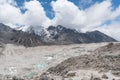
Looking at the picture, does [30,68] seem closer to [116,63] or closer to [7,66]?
[7,66]

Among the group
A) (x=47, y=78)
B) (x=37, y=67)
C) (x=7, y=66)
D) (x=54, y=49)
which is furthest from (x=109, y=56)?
(x=54, y=49)

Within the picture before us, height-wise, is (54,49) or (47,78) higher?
(54,49)

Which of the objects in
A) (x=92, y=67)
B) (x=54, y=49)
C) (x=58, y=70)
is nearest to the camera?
(x=92, y=67)

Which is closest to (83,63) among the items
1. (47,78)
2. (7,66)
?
(47,78)

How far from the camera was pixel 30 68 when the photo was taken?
69.6 m

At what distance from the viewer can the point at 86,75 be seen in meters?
43.9

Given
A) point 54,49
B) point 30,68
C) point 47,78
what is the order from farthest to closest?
1. point 54,49
2. point 30,68
3. point 47,78

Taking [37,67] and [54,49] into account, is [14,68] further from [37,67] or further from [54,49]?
[54,49]

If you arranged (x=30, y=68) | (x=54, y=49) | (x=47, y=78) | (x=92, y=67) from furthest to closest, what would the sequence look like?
(x=54, y=49) < (x=30, y=68) < (x=92, y=67) < (x=47, y=78)

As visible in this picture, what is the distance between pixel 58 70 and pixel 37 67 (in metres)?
18.6

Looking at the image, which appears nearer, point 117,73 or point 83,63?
point 117,73

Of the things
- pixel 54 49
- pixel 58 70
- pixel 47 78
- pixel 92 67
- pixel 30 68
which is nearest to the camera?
pixel 47 78

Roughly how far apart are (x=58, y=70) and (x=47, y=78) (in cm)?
1069

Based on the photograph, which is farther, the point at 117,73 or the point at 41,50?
the point at 41,50
